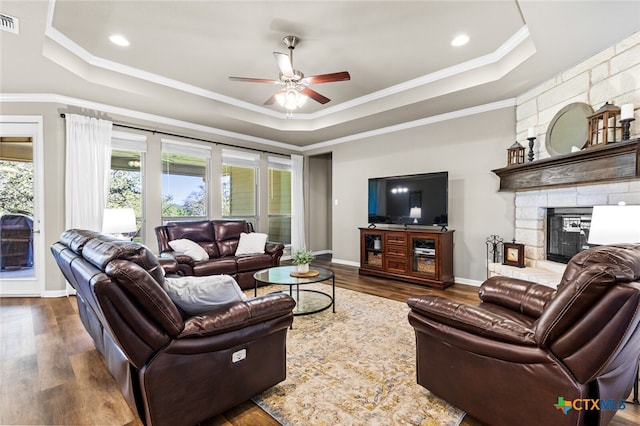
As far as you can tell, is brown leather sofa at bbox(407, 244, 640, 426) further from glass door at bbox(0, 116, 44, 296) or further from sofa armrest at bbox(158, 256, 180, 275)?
glass door at bbox(0, 116, 44, 296)

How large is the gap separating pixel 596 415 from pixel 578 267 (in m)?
0.65

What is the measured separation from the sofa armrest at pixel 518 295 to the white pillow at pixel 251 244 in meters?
3.26

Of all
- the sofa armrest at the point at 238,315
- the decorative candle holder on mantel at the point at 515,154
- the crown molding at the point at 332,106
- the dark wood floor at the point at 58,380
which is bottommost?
the dark wood floor at the point at 58,380

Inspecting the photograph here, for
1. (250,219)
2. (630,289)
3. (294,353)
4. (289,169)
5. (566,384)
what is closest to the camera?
(630,289)

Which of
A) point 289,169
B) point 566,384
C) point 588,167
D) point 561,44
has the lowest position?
point 566,384

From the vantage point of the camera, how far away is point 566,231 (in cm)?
338

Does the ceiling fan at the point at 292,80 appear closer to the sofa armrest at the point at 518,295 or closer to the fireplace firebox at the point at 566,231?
the sofa armrest at the point at 518,295

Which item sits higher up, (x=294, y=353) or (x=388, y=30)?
(x=388, y=30)

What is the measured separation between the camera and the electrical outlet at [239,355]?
64.3 inches

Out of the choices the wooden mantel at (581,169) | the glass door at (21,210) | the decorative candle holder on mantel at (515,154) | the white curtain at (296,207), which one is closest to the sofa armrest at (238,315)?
the wooden mantel at (581,169)

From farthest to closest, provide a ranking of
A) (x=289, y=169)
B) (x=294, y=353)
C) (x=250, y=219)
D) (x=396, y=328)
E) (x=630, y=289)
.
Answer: (x=289, y=169), (x=250, y=219), (x=396, y=328), (x=294, y=353), (x=630, y=289)

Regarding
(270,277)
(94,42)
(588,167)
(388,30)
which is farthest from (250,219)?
(588,167)

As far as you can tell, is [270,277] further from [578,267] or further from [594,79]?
[594,79]

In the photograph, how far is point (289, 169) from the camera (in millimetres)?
6980
